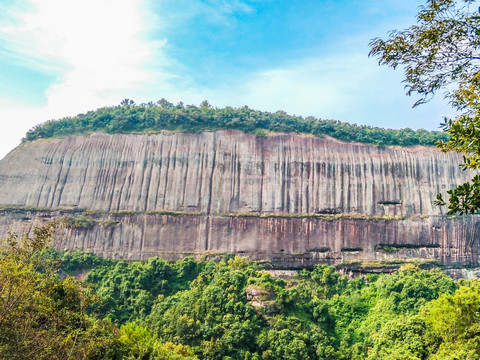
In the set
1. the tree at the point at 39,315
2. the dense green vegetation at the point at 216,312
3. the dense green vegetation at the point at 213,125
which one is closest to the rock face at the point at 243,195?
the dense green vegetation at the point at 213,125

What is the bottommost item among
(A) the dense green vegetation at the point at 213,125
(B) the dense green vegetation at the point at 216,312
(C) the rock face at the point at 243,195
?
(B) the dense green vegetation at the point at 216,312

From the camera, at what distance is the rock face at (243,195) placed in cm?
3759

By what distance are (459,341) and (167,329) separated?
13.5 m

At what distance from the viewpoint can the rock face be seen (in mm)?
37594

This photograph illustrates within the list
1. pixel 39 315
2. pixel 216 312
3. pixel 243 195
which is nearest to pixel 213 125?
pixel 243 195

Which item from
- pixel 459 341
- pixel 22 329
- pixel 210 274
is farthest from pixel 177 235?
pixel 22 329

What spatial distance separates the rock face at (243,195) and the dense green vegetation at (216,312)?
8.71 feet

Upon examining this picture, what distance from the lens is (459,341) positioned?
16.4 metres

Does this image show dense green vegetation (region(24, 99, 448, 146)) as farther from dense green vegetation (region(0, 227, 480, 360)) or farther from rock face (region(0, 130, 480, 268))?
dense green vegetation (region(0, 227, 480, 360))

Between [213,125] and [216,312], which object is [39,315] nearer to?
[216,312]

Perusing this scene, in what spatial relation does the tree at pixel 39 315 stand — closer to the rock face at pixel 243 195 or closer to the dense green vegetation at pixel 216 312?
the dense green vegetation at pixel 216 312

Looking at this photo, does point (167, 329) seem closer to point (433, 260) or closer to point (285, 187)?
point (285, 187)

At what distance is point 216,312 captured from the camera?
24.4 m

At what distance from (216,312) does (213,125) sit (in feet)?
70.0
